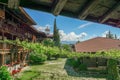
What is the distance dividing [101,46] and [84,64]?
158 inches

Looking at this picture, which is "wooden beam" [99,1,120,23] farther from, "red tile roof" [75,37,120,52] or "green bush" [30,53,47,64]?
"green bush" [30,53,47,64]

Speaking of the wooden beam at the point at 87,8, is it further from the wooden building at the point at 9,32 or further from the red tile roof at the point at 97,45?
the red tile roof at the point at 97,45

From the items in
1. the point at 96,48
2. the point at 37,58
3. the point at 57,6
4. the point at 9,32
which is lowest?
the point at 37,58

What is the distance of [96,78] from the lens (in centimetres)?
2667

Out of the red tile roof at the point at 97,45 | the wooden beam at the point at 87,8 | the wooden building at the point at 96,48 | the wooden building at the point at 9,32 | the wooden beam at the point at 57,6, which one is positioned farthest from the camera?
the red tile roof at the point at 97,45

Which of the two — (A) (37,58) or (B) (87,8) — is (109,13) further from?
(A) (37,58)

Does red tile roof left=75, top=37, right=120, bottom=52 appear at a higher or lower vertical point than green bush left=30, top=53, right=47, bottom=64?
higher

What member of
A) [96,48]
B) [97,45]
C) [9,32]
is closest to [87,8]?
[9,32]

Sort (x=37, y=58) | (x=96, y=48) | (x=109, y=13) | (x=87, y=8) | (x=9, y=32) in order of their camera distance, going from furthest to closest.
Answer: (x=37, y=58), (x=96, y=48), (x=9, y=32), (x=109, y=13), (x=87, y=8)

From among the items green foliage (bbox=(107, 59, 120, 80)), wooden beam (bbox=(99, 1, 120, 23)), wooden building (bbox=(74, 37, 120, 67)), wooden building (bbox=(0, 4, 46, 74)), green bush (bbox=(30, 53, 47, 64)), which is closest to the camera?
wooden beam (bbox=(99, 1, 120, 23))

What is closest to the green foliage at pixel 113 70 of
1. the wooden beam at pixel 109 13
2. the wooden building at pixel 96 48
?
the wooden building at pixel 96 48

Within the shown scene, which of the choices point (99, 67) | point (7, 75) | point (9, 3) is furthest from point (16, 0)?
point (99, 67)

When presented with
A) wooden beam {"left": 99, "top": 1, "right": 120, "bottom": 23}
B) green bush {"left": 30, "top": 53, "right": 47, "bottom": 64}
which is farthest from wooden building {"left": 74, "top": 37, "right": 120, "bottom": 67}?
wooden beam {"left": 99, "top": 1, "right": 120, "bottom": 23}

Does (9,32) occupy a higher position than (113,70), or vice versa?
(9,32)
